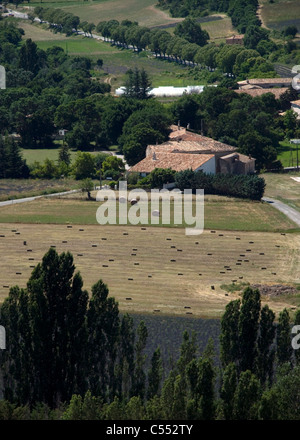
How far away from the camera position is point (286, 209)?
4104 inches

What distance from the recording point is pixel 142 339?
57.3 m

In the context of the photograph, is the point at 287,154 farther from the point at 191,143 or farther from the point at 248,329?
the point at 248,329

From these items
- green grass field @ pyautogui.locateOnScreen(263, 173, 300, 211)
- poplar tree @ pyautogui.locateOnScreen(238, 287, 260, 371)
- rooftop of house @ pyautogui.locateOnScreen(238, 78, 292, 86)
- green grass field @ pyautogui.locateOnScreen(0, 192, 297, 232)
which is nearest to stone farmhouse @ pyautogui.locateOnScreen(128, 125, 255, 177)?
green grass field @ pyautogui.locateOnScreen(263, 173, 300, 211)

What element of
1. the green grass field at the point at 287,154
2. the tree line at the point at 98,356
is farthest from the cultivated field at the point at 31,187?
the tree line at the point at 98,356

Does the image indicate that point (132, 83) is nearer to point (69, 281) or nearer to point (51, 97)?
point (51, 97)

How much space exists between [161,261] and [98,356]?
28032 mm

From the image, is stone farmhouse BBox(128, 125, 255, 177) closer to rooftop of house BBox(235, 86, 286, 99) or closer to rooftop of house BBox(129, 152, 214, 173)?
rooftop of house BBox(129, 152, 214, 173)

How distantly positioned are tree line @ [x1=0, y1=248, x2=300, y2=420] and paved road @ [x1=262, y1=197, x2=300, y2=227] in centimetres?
4212

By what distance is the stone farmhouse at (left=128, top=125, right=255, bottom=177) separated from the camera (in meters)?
118

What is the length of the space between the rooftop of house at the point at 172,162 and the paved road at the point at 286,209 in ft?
37.9

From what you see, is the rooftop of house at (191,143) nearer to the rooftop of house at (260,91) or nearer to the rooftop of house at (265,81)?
the rooftop of house at (260,91)

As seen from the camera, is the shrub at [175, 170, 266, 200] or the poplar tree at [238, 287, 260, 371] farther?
the shrub at [175, 170, 266, 200]

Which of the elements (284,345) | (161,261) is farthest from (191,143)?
(284,345)
